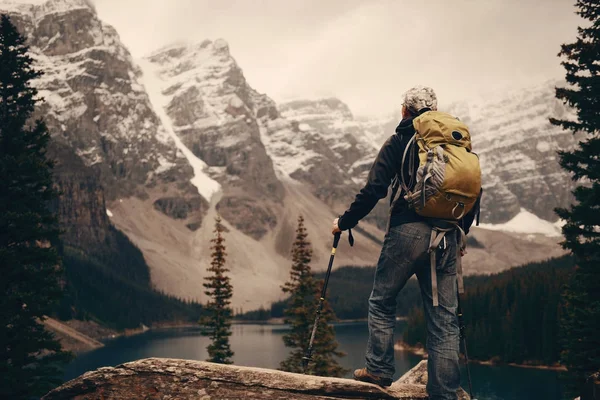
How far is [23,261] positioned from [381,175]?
2288cm

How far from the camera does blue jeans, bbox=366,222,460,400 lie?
386 inches

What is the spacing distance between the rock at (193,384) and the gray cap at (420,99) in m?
4.43

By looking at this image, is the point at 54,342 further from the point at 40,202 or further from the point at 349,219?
the point at 349,219

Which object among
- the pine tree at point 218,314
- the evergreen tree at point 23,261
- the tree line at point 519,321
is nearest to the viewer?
the evergreen tree at point 23,261

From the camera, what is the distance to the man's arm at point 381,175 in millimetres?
9836

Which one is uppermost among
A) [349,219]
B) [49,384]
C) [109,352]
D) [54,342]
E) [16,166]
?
[16,166]

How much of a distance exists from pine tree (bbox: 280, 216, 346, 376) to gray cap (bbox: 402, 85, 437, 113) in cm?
3489

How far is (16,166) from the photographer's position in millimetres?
28266

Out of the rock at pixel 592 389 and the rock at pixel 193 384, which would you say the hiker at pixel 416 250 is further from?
the rock at pixel 592 389

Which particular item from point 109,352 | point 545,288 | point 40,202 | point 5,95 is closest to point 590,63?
point 40,202

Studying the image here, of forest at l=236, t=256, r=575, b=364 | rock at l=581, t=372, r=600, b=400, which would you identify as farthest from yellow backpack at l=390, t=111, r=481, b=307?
forest at l=236, t=256, r=575, b=364

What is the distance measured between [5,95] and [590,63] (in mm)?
26159

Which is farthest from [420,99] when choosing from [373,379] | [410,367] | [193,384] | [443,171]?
[410,367]

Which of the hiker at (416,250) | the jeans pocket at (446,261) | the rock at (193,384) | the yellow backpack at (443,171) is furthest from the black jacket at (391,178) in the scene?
the rock at (193,384)
